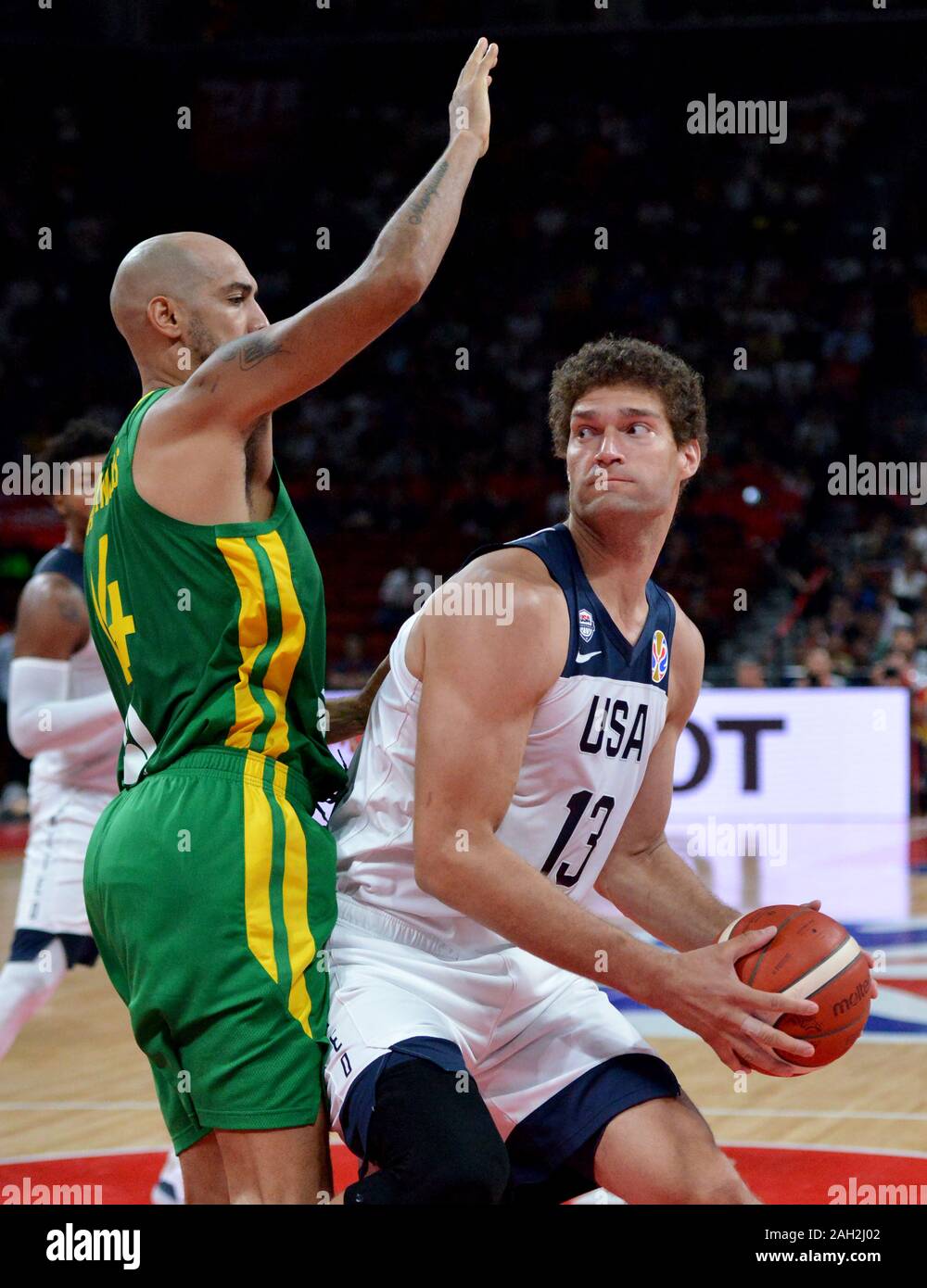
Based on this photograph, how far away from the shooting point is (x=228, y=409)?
2799 mm

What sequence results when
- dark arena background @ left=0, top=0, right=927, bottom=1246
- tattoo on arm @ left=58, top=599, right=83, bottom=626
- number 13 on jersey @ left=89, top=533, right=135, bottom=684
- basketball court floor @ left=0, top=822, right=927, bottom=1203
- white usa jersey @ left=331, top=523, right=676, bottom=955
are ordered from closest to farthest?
number 13 on jersey @ left=89, top=533, right=135, bottom=684, white usa jersey @ left=331, top=523, right=676, bottom=955, basketball court floor @ left=0, top=822, right=927, bottom=1203, tattoo on arm @ left=58, top=599, right=83, bottom=626, dark arena background @ left=0, top=0, right=927, bottom=1246

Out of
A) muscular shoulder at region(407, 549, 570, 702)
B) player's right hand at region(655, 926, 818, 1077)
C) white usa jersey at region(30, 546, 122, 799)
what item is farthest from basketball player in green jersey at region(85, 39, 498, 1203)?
white usa jersey at region(30, 546, 122, 799)

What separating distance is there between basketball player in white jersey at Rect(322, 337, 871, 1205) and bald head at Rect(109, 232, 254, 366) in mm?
741

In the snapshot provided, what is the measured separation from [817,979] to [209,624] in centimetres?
130

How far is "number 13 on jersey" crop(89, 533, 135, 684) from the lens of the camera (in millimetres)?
2971

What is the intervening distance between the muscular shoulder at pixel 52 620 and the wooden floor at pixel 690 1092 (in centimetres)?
161

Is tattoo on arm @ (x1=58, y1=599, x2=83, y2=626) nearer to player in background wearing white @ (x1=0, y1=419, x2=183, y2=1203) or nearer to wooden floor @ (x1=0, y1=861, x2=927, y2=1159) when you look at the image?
player in background wearing white @ (x1=0, y1=419, x2=183, y2=1203)

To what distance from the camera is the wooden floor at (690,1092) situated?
508 cm

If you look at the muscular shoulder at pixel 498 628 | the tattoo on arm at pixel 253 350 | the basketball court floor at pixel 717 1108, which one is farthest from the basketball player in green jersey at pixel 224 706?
the basketball court floor at pixel 717 1108

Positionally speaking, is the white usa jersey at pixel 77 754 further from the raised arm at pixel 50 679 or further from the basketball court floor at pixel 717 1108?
the basketball court floor at pixel 717 1108

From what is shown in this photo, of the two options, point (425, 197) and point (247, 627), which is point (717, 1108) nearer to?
point (247, 627)
